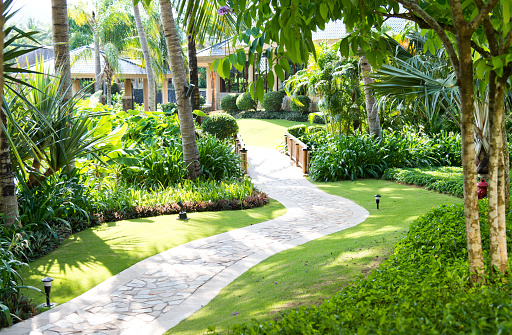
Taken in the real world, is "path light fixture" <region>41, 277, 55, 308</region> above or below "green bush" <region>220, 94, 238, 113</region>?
below

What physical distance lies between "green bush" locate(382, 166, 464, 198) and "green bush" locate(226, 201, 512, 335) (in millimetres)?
6108

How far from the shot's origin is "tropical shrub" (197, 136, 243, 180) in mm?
12211

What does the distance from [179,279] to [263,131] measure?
66.1ft

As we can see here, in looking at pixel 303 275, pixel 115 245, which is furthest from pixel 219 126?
pixel 303 275

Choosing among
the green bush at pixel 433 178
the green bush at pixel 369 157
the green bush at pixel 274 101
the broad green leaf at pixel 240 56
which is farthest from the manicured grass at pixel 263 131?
the broad green leaf at pixel 240 56

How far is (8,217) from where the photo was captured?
20.8 ft

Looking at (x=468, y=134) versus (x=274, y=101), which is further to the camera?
(x=274, y=101)

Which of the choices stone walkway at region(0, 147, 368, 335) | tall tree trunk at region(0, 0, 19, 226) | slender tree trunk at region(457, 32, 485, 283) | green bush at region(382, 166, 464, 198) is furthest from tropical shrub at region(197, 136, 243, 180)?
slender tree trunk at region(457, 32, 485, 283)

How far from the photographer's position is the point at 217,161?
488 inches

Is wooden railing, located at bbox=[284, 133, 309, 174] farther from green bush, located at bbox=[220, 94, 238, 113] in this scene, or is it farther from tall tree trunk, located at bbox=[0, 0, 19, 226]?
green bush, located at bbox=[220, 94, 238, 113]

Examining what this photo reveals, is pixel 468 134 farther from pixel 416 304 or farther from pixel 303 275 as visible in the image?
pixel 303 275

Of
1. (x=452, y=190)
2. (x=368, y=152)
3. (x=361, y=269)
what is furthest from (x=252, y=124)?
(x=361, y=269)

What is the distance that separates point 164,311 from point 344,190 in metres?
8.13

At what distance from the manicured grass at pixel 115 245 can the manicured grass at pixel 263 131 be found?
13110mm
